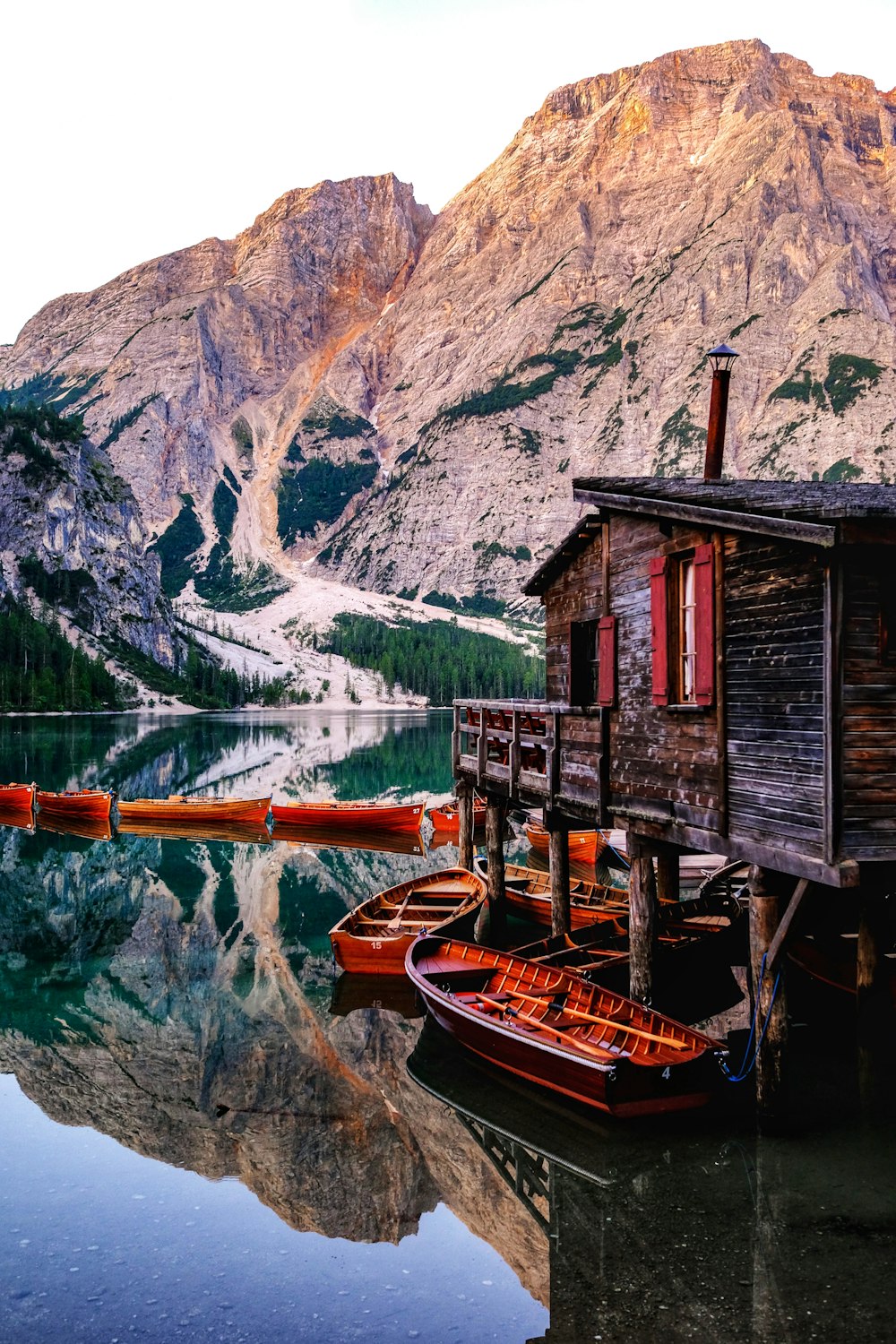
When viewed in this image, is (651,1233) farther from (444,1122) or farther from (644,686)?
(644,686)

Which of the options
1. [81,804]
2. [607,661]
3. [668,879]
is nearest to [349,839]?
[81,804]

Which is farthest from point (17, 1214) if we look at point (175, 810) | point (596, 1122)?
point (175, 810)

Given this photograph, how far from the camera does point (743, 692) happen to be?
1454 centimetres

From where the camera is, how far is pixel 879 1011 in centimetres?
1872

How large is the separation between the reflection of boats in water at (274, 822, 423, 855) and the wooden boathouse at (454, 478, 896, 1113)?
1002 inches

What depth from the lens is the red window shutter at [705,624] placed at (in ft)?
49.2

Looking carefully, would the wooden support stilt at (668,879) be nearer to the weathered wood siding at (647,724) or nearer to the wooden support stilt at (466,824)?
the weathered wood siding at (647,724)

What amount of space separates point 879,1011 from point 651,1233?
8807 millimetres

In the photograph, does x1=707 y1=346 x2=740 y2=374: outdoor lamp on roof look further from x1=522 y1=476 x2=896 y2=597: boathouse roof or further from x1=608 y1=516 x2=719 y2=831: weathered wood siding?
x1=608 y1=516 x2=719 y2=831: weathered wood siding

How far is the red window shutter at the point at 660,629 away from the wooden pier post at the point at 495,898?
33.5 ft

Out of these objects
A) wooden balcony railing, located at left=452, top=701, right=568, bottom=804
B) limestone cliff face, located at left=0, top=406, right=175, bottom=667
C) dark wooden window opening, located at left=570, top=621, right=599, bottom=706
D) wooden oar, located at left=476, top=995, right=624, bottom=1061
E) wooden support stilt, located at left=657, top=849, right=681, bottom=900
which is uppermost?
limestone cliff face, located at left=0, top=406, right=175, bottom=667

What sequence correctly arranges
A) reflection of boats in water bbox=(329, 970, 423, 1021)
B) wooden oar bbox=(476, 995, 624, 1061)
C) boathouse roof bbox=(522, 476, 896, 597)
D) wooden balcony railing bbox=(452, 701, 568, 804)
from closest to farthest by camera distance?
boathouse roof bbox=(522, 476, 896, 597), wooden oar bbox=(476, 995, 624, 1061), wooden balcony railing bbox=(452, 701, 568, 804), reflection of boats in water bbox=(329, 970, 423, 1021)

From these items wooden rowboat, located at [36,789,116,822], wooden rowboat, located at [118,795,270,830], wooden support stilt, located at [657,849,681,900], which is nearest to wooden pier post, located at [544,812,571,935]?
wooden support stilt, located at [657,849,681,900]

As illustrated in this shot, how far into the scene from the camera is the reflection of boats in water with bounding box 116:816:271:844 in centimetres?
4938
